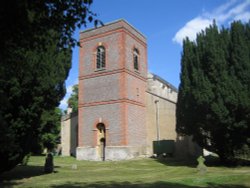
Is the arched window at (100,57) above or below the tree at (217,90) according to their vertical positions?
above

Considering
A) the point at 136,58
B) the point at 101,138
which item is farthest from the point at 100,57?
the point at 101,138

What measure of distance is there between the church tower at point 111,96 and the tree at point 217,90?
30.7 ft

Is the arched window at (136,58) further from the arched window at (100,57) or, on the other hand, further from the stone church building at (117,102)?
the arched window at (100,57)

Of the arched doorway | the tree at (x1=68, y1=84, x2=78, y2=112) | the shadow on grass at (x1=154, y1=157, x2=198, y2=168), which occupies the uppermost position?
the tree at (x1=68, y1=84, x2=78, y2=112)

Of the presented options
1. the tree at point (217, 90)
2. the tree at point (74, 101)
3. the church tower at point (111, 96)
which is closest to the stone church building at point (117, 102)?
the church tower at point (111, 96)

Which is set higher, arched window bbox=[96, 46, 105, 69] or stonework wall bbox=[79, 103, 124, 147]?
arched window bbox=[96, 46, 105, 69]

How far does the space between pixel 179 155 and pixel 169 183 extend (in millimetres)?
24873

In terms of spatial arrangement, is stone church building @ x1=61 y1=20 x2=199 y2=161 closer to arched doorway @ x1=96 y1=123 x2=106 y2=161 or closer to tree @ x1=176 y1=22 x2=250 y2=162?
arched doorway @ x1=96 y1=123 x2=106 y2=161

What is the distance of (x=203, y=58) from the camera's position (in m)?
23.4

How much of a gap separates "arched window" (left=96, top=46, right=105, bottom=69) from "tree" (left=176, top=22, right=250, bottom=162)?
12.7 metres

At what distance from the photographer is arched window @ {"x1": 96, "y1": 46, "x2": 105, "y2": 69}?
35.7 metres

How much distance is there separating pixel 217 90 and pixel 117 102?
46.4 feet

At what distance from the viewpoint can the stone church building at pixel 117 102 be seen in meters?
33.2

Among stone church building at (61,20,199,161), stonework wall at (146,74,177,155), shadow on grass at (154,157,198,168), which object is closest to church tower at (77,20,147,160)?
stone church building at (61,20,199,161)
